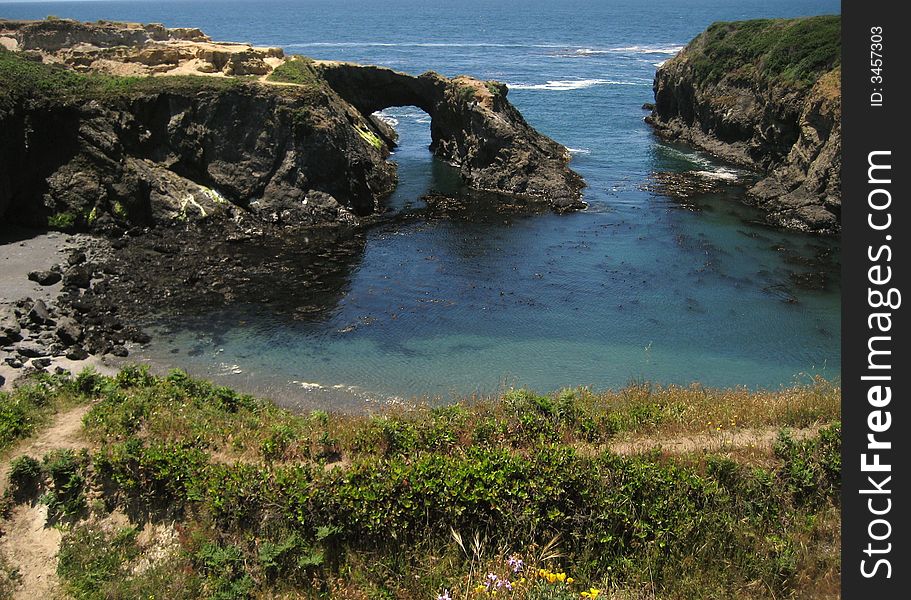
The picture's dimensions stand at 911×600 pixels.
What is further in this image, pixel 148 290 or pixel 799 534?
pixel 148 290

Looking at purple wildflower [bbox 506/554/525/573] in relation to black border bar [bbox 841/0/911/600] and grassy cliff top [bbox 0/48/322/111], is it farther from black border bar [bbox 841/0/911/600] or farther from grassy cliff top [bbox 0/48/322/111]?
grassy cliff top [bbox 0/48/322/111]

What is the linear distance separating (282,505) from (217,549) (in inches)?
56.2

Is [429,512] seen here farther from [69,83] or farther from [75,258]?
[69,83]

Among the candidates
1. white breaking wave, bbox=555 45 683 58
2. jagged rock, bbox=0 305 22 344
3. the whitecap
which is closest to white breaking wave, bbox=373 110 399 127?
jagged rock, bbox=0 305 22 344

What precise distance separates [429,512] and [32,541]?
833 centimetres

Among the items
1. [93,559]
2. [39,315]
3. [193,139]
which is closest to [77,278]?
[39,315]

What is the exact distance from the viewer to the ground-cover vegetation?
12539mm

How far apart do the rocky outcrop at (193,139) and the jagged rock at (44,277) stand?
6.54 m

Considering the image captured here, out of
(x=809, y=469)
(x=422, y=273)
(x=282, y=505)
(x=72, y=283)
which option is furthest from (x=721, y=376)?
(x=72, y=283)

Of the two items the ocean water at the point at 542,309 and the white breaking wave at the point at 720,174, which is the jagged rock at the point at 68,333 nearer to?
the ocean water at the point at 542,309

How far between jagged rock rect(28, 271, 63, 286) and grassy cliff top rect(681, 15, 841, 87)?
5368 centimetres

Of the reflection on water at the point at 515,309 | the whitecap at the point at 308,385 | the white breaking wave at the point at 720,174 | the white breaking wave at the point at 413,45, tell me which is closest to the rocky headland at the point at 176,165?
the reflection on water at the point at 515,309

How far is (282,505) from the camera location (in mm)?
13883

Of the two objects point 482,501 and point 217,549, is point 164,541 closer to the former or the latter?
point 217,549
